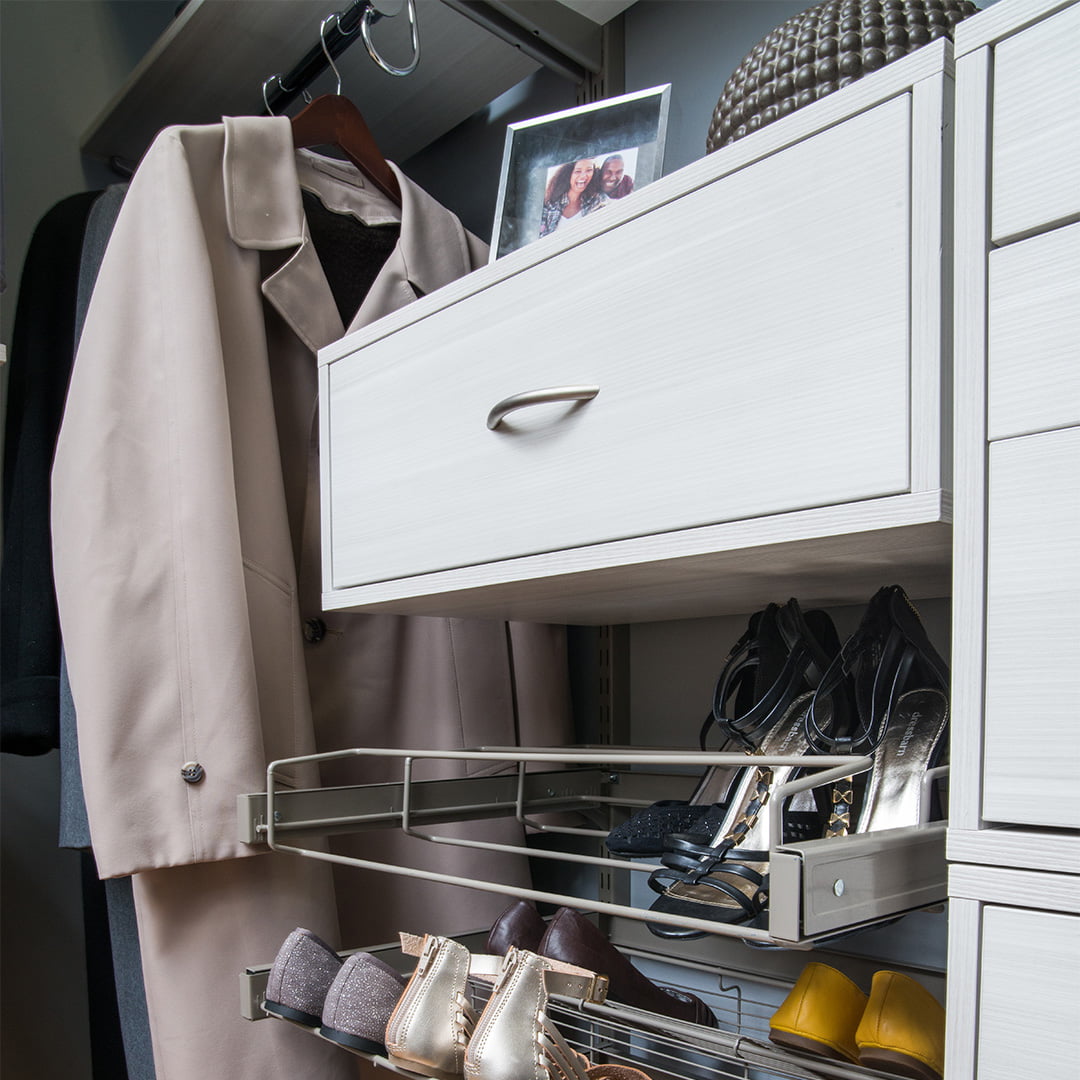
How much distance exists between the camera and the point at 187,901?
0.97 metres

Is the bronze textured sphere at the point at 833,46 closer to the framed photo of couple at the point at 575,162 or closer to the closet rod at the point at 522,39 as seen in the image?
the framed photo of couple at the point at 575,162

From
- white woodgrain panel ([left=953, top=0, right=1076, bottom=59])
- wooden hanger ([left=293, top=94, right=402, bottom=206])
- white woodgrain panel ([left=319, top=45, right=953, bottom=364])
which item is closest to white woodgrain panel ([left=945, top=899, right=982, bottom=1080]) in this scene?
white woodgrain panel ([left=319, top=45, right=953, bottom=364])

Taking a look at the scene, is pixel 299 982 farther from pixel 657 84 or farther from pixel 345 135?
pixel 657 84

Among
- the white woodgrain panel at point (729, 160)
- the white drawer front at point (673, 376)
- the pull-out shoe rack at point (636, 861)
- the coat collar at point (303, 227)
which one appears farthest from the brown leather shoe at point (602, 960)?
the coat collar at point (303, 227)

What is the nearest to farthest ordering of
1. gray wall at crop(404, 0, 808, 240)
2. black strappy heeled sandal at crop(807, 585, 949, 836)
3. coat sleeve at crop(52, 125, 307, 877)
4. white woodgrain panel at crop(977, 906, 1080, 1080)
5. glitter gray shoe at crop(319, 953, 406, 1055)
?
white woodgrain panel at crop(977, 906, 1080, 1080) < black strappy heeled sandal at crop(807, 585, 949, 836) < glitter gray shoe at crop(319, 953, 406, 1055) < coat sleeve at crop(52, 125, 307, 877) < gray wall at crop(404, 0, 808, 240)

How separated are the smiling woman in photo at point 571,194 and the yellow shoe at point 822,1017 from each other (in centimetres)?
71

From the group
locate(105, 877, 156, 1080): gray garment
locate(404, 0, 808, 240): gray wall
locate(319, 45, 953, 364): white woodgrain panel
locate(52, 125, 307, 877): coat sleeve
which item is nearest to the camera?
locate(319, 45, 953, 364): white woodgrain panel

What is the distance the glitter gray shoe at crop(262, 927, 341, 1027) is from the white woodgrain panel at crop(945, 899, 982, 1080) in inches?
21.5

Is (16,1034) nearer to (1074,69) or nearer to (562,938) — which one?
(562,938)

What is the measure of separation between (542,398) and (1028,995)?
1.59 feet

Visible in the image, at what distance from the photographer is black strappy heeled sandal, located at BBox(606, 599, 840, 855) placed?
2.56 feet

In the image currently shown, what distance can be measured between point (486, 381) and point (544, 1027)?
19.6 inches

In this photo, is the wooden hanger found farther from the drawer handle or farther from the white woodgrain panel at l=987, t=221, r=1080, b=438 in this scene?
the white woodgrain panel at l=987, t=221, r=1080, b=438

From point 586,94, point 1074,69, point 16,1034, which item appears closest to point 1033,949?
point 1074,69
